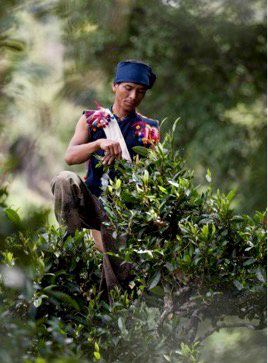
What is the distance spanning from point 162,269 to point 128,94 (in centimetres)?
50

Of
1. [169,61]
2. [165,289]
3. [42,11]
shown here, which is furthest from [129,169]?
[169,61]

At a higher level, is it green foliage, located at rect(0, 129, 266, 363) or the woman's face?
the woman's face

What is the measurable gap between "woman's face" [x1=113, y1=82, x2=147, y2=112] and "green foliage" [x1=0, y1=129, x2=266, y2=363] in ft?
0.76

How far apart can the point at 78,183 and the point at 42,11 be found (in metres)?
0.58

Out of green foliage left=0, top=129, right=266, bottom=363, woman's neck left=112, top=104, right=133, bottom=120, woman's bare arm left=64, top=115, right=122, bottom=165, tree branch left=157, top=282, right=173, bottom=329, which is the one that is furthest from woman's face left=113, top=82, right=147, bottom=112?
tree branch left=157, top=282, right=173, bottom=329

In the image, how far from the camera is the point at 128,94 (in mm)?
2051

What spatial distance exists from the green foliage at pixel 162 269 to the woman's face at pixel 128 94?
0.76 ft

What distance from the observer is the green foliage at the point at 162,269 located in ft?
5.70

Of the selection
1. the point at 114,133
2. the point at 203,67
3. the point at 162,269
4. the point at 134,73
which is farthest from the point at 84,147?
the point at 203,67

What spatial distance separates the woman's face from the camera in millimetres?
2047

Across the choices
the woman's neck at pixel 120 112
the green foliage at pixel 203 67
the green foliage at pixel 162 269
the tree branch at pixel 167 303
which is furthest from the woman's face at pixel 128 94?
the green foliage at pixel 203 67

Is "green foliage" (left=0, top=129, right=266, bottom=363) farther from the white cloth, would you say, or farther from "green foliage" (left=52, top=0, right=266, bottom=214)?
"green foliage" (left=52, top=0, right=266, bottom=214)

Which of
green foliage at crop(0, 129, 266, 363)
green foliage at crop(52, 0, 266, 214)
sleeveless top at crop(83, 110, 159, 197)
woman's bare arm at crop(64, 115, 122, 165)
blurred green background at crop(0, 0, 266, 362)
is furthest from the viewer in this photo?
green foliage at crop(52, 0, 266, 214)

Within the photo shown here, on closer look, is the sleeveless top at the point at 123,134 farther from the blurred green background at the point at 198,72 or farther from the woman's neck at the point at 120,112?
the blurred green background at the point at 198,72
